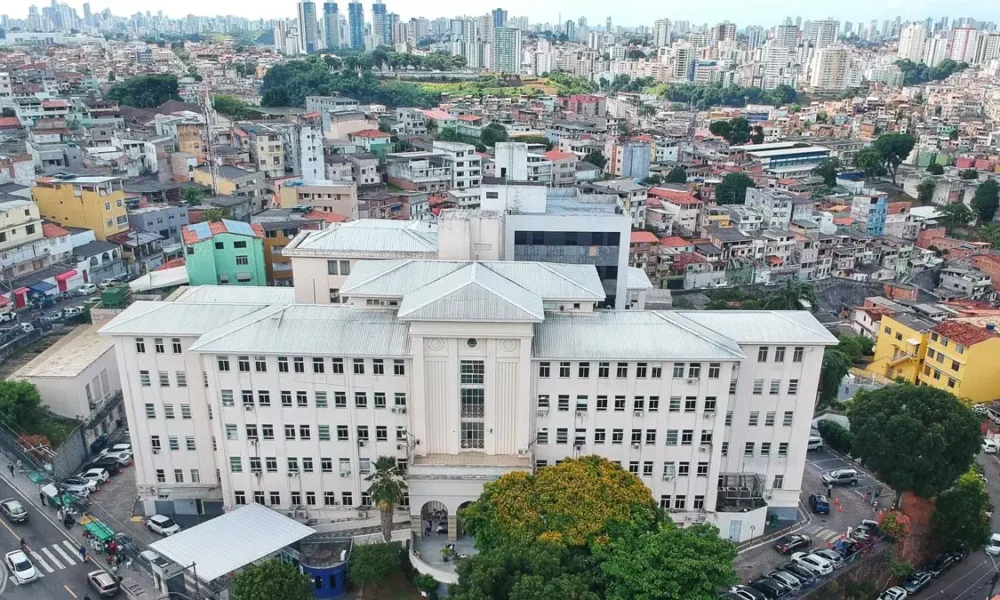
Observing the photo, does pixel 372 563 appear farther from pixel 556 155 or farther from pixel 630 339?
pixel 556 155

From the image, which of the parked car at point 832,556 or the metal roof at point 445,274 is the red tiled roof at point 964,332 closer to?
the parked car at point 832,556

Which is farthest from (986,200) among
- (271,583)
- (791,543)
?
(271,583)

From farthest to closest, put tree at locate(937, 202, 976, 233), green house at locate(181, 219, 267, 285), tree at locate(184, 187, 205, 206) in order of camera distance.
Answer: tree at locate(937, 202, 976, 233), tree at locate(184, 187, 205, 206), green house at locate(181, 219, 267, 285)

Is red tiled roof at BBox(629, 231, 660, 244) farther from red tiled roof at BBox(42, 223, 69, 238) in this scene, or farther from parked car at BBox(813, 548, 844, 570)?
red tiled roof at BBox(42, 223, 69, 238)

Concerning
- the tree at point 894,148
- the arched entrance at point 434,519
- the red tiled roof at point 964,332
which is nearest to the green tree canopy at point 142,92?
the arched entrance at point 434,519

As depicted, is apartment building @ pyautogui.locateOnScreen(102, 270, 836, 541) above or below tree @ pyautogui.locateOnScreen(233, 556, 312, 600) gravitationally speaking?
above

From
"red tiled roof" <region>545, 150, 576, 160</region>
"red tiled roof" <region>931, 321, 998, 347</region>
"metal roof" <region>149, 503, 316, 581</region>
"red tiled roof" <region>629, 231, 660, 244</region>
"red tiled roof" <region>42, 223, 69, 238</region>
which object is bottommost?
"metal roof" <region>149, 503, 316, 581</region>

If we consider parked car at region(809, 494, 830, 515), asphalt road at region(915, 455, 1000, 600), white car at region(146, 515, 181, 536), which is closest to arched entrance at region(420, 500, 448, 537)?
white car at region(146, 515, 181, 536)
